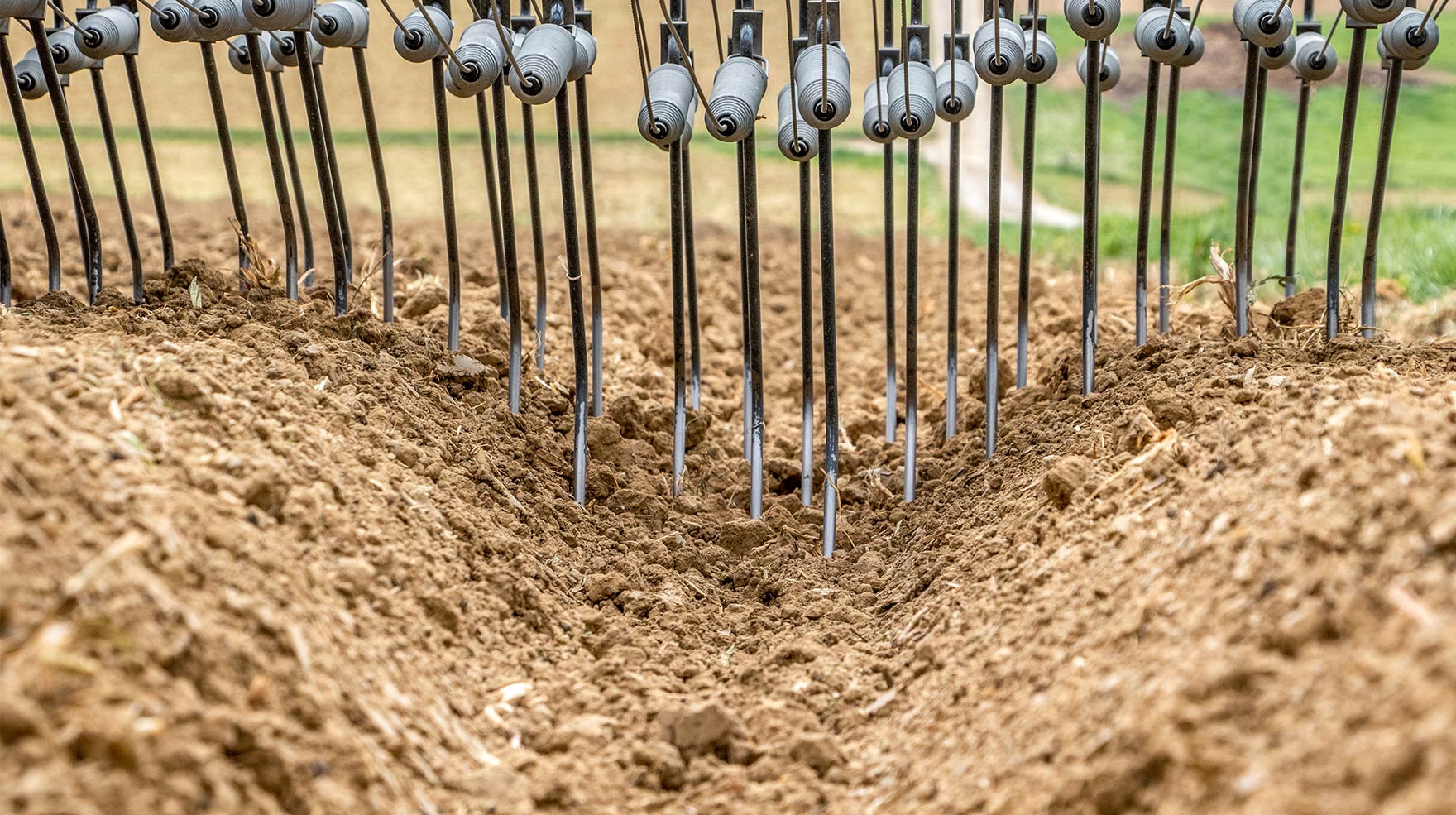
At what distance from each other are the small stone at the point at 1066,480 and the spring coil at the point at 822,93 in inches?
33.2

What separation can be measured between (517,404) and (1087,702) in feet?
5.84

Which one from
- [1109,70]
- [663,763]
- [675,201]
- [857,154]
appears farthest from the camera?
[857,154]

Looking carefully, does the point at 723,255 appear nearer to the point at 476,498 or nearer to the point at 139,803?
the point at 476,498

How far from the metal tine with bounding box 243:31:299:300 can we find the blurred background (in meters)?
1.50

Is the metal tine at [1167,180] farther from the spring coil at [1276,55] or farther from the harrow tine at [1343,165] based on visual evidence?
the harrow tine at [1343,165]

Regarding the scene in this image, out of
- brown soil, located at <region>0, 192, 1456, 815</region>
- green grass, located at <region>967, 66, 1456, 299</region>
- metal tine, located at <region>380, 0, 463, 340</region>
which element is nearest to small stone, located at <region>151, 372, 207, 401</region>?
brown soil, located at <region>0, 192, 1456, 815</region>

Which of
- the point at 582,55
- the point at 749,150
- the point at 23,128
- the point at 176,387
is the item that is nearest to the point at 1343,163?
the point at 749,150

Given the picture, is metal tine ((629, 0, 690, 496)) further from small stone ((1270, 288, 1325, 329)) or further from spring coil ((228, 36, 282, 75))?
small stone ((1270, 288, 1325, 329))

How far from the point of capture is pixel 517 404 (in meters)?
3.11

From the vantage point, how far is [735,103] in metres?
2.73

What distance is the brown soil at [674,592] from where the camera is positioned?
4.74ft

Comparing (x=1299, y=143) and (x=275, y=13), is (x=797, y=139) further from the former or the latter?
(x=1299, y=143)

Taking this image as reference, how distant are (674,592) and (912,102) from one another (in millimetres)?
1160

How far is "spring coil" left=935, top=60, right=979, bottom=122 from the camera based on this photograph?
112 inches
